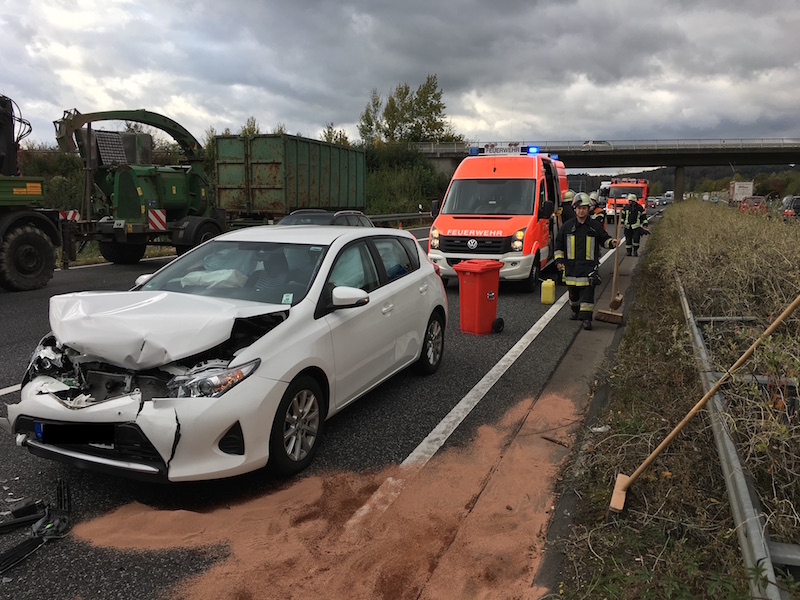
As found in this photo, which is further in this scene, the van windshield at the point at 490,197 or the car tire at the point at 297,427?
the van windshield at the point at 490,197

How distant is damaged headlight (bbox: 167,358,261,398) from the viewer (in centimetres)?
334

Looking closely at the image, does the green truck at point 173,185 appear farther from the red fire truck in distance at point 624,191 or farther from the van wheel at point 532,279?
the red fire truck in distance at point 624,191

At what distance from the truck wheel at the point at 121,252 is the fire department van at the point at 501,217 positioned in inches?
293

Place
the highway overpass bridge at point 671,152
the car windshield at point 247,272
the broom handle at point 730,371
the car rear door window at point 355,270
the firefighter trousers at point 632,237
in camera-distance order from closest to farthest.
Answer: the broom handle at point 730,371, the car windshield at point 247,272, the car rear door window at point 355,270, the firefighter trousers at point 632,237, the highway overpass bridge at point 671,152

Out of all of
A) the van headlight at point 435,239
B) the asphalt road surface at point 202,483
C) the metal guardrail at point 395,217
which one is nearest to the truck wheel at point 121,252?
the asphalt road surface at point 202,483

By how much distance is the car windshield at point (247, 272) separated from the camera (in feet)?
14.2

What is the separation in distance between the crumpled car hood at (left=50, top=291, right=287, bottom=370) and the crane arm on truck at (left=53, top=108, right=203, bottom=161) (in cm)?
1041

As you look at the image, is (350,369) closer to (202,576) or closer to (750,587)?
(202,576)

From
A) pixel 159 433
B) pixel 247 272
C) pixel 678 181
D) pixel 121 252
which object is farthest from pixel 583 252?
pixel 678 181

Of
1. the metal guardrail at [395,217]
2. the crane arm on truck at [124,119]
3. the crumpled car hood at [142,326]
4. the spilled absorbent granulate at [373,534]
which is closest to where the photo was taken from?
the spilled absorbent granulate at [373,534]

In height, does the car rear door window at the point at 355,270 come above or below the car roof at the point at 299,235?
below

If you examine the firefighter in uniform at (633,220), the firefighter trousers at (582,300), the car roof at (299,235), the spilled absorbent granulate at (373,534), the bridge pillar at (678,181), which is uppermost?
the bridge pillar at (678,181)

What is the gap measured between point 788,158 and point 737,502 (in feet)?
210

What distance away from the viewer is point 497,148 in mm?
13641
